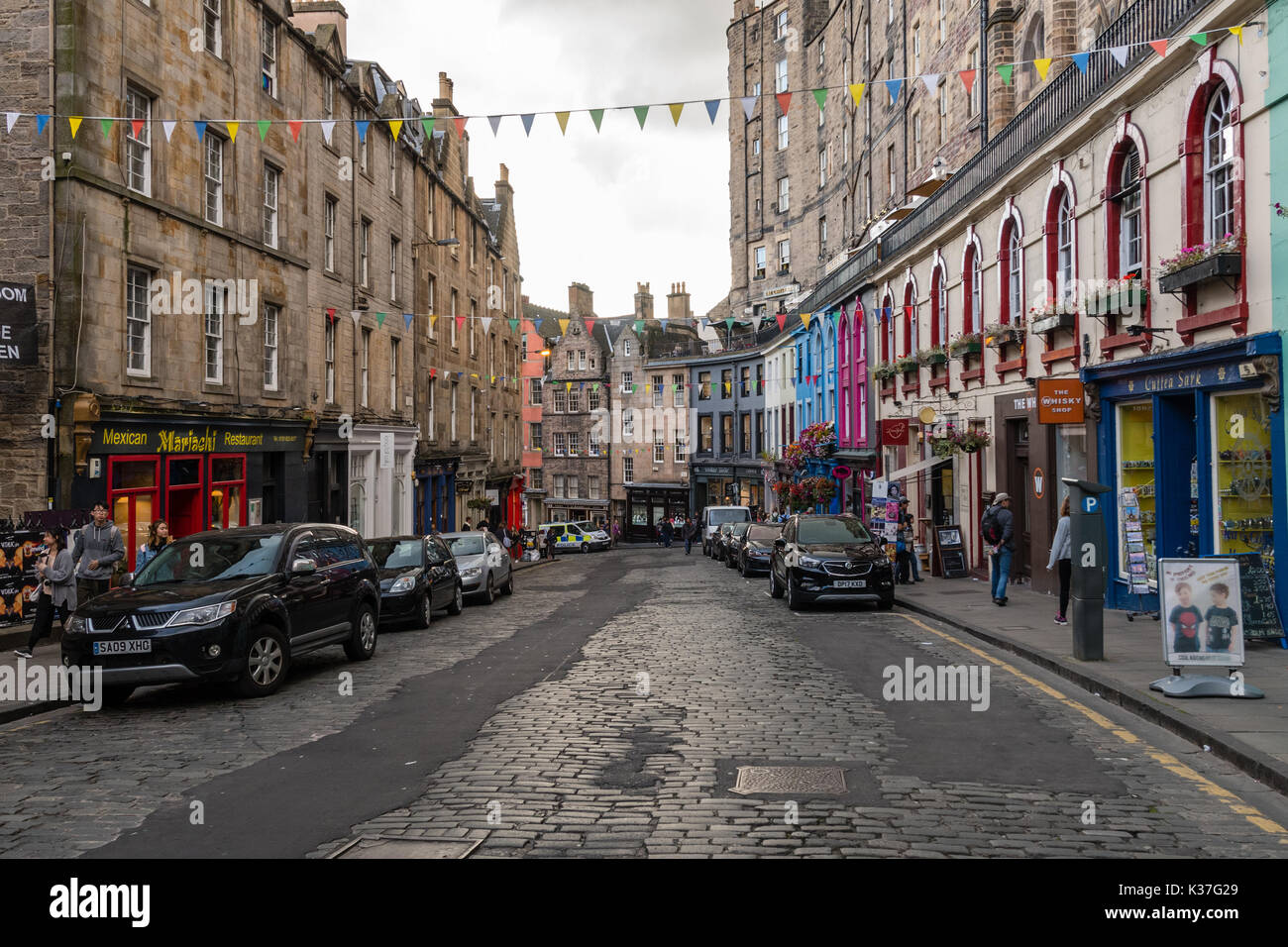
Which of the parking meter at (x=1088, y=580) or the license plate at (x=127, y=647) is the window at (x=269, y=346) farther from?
the parking meter at (x=1088, y=580)

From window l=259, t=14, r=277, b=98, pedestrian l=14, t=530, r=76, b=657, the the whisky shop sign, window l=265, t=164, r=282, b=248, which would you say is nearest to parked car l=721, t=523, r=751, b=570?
the the whisky shop sign

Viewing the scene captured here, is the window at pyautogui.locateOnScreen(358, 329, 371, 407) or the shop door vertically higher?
the window at pyautogui.locateOnScreen(358, 329, 371, 407)

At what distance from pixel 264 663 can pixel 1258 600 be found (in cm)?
1065

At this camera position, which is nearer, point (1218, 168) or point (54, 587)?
point (54, 587)

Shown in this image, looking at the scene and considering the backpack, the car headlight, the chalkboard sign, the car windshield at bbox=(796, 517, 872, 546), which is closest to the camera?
the car headlight

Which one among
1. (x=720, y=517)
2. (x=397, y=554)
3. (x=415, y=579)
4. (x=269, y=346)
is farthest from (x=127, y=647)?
(x=720, y=517)

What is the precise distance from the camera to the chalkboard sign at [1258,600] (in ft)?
36.8

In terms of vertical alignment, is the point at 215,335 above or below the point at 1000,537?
above

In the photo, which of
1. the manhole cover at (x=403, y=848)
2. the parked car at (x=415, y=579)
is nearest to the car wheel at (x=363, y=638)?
the parked car at (x=415, y=579)

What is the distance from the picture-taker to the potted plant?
38.9ft

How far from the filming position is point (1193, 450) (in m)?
14.1

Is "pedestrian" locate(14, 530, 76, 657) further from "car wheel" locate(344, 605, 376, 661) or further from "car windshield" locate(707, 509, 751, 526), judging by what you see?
"car windshield" locate(707, 509, 751, 526)

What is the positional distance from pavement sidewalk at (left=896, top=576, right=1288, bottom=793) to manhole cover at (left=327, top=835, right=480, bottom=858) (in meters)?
4.92

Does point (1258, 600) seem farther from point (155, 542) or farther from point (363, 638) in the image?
point (155, 542)
